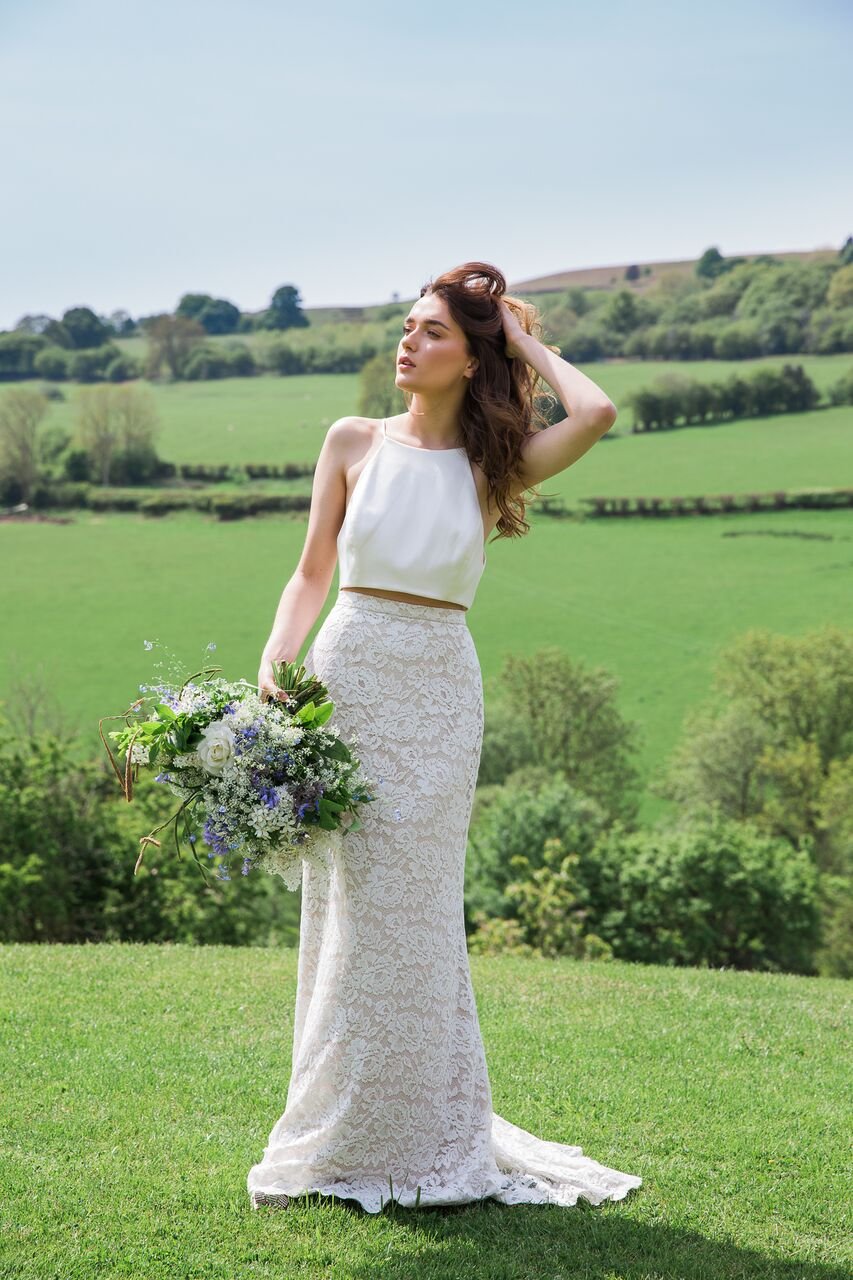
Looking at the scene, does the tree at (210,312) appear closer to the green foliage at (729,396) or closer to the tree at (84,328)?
the tree at (84,328)

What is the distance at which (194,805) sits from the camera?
4.17 meters

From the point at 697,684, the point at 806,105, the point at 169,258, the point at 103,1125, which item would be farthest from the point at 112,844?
the point at 169,258

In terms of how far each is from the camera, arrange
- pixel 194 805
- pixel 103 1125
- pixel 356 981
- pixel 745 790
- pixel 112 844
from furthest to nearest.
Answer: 1. pixel 745 790
2. pixel 112 844
3. pixel 103 1125
4. pixel 356 981
5. pixel 194 805

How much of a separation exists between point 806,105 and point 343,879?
6675cm

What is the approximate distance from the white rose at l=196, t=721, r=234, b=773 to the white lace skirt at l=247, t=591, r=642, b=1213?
0.58 meters

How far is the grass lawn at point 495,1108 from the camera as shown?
14.0ft

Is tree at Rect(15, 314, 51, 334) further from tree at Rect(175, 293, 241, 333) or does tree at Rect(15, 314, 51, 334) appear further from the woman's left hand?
the woman's left hand

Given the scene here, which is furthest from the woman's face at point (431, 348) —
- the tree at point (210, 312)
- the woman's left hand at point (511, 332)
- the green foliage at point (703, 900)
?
the tree at point (210, 312)

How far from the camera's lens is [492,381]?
4699 mm

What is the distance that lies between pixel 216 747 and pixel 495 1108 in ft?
9.00

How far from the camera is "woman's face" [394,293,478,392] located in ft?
15.0

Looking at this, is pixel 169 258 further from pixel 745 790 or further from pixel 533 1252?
pixel 533 1252

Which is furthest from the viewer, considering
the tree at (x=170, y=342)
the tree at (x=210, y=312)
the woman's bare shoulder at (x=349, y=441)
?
the tree at (x=210, y=312)

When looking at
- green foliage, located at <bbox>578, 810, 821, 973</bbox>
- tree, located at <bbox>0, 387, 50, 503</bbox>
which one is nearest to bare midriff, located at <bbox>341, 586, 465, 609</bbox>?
green foliage, located at <bbox>578, 810, 821, 973</bbox>
